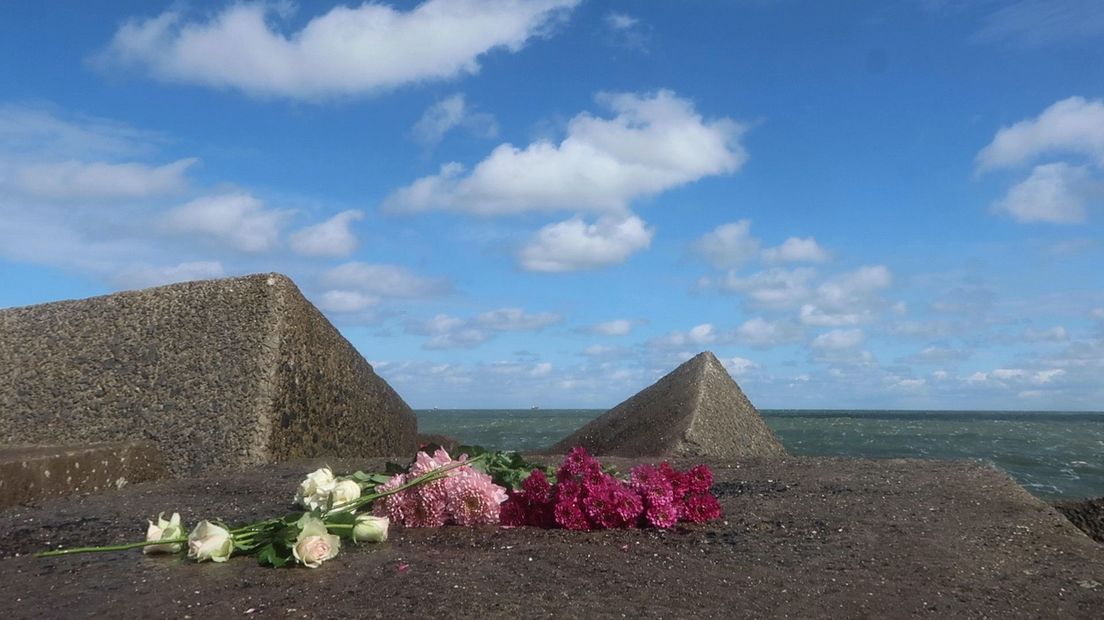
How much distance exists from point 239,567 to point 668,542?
56.2 inches

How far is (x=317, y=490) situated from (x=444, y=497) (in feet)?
1.53

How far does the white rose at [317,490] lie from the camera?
3.23m

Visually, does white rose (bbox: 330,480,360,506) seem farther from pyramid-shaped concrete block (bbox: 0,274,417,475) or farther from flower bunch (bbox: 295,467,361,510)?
pyramid-shaped concrete block (bbox: 0,274,417,475)

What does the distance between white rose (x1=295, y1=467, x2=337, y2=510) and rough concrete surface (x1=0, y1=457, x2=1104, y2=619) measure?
0.29m

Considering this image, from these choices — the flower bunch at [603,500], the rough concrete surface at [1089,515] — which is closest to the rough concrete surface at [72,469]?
the flower bunch at [603,500]

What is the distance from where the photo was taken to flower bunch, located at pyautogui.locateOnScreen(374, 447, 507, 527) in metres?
3.26

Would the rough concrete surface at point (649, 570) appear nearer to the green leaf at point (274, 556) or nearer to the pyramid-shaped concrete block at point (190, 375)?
the green leaf at point (274, 556)

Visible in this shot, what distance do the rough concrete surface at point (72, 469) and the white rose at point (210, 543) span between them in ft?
7.32

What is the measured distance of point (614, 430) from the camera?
7.96m

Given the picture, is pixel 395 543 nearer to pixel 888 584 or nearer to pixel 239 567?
pixel 239 567

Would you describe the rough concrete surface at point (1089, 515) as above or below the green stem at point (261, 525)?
below

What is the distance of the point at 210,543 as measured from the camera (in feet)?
9.32

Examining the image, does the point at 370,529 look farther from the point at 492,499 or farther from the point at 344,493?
the point at 492,499

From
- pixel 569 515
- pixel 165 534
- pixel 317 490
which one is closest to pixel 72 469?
pixel 165 534
